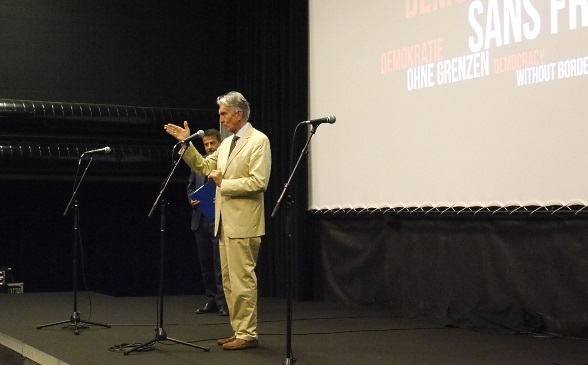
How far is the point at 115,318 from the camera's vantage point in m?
6.93

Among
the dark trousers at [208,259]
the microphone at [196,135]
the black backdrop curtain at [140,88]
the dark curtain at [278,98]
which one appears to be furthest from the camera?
the black backdrop curtain at [140,88]

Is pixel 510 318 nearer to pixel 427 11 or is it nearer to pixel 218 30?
pixel 427 11

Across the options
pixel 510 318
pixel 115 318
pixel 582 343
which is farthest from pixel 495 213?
pixel 115 318

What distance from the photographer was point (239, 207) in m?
5.14

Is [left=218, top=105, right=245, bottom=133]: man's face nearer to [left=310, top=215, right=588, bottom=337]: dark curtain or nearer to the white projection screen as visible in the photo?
the white projection screen

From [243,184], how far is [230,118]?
432 millimetres

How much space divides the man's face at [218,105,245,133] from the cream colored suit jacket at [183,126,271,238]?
0.26 ft

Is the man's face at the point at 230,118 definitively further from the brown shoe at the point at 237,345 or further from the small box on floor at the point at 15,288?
the small box on floor at the point at 15,288

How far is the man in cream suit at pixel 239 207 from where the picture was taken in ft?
16.7

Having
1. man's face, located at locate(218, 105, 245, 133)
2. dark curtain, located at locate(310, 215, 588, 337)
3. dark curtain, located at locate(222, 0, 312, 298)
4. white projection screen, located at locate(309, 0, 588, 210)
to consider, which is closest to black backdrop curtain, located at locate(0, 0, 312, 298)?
dark curtain, located at locate(222, 0, 312, 298)

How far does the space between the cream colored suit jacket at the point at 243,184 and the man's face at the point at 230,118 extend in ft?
0.26

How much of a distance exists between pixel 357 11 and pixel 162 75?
122 inches

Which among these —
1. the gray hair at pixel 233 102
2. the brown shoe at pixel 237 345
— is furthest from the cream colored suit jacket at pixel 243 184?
the brown shoe at pixel 237 345

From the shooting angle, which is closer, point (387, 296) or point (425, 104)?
point (425, 104)
